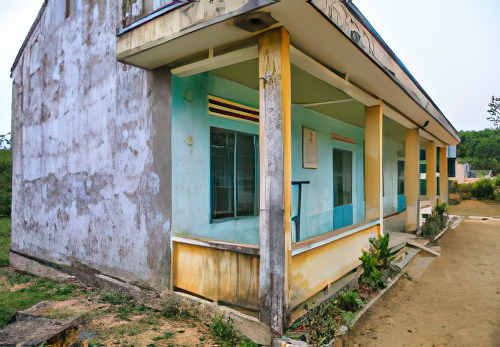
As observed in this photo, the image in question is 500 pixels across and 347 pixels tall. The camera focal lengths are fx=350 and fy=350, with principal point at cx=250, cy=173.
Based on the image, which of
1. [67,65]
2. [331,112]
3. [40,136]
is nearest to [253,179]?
[331,112]

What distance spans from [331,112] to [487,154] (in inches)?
1498

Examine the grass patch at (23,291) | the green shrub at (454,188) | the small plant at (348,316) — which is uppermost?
the green shrub at (454,188)

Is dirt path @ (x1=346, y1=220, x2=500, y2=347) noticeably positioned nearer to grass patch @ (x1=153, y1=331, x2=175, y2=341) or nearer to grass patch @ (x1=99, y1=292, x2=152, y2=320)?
grass patch @ (x1=153, y1=331, x2=175, y2=341)

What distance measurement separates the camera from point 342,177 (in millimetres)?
9227

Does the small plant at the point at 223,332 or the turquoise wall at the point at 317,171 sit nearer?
the small plant at the point at 223,332

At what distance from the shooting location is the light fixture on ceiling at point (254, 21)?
2.95 m

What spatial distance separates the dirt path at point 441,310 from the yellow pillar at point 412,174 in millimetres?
1601

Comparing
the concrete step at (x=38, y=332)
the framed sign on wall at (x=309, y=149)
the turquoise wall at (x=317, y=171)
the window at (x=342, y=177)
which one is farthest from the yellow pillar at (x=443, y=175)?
the concrete step at (x=38, y=332)

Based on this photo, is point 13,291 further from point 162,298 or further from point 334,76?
point 334,76

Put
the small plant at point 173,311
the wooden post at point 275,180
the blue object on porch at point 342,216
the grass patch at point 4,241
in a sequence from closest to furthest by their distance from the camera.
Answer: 1. the wooden post at point 275,180
2. the small plant at point 173,311
3. the grass patch at point 4,241
4. the blue object on porch at point 342,216

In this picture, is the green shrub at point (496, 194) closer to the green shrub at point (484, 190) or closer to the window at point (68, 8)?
the green shrub at point (484, 190)

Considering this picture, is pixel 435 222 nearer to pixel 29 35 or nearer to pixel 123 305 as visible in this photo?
pixel 123 305

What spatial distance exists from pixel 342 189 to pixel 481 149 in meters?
36.5

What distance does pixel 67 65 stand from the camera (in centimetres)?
607
